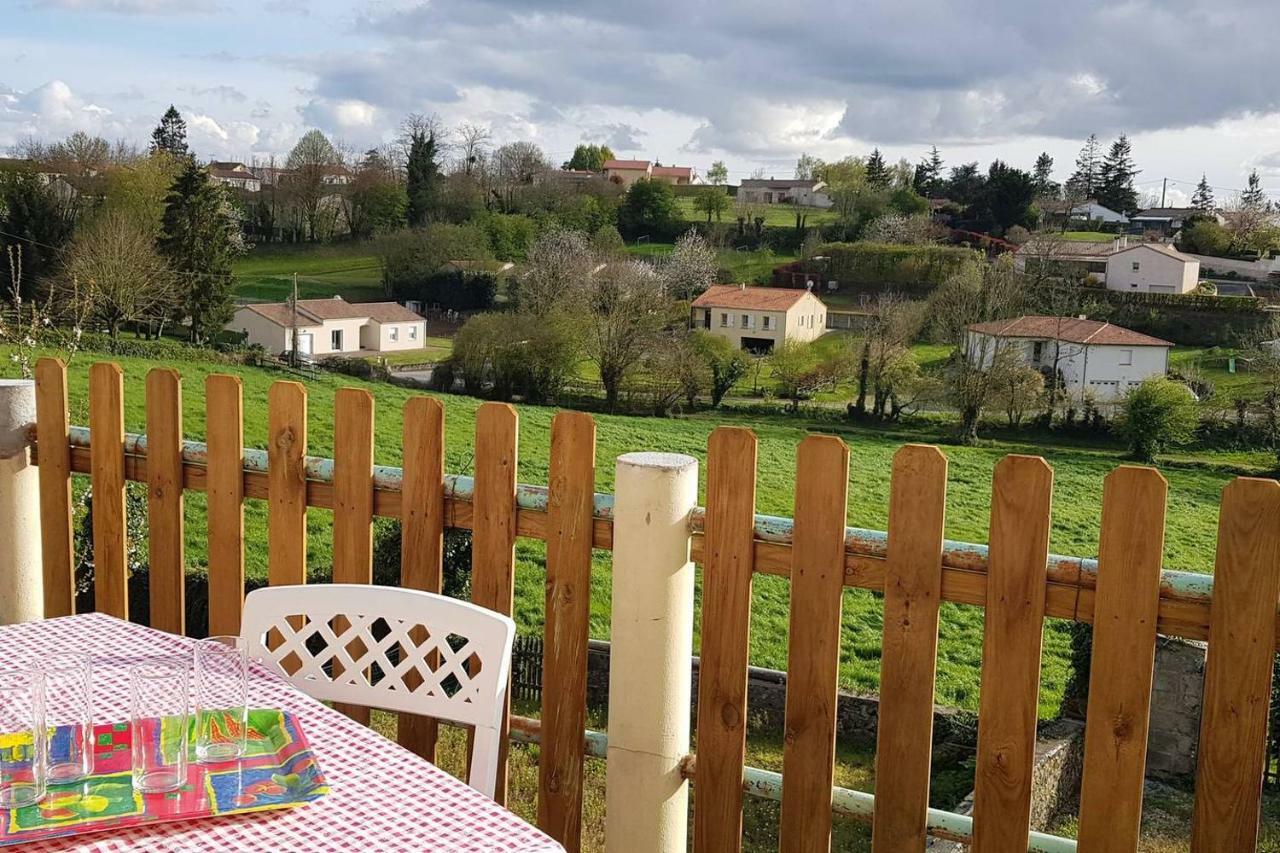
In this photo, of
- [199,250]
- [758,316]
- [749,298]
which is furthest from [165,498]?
[749,298]

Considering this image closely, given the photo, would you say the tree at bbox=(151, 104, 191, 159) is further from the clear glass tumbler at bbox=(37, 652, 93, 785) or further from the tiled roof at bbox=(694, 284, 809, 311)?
the clear glass tumbler at bbox=(37, 652, 93, 785)

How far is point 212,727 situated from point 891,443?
2751 centimetres

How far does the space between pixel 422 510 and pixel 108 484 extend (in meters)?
1.01

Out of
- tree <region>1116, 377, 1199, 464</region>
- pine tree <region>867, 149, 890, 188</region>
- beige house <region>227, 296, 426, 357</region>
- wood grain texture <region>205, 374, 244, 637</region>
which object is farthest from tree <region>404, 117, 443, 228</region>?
wood grain texture <region>205, 374, 244, 637</region>

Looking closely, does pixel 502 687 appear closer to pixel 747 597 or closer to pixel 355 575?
pixel 747 597

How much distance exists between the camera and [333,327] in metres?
40.0

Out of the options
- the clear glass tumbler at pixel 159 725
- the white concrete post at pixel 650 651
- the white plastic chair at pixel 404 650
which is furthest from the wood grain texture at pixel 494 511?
the clear glass tumbler at pixel 159 725

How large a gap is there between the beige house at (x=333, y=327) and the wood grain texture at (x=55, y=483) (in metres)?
34.7

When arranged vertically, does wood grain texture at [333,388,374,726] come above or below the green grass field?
above

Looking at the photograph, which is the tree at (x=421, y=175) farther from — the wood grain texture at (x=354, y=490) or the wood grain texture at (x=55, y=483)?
the wood grain texture at (x=354, y=490)

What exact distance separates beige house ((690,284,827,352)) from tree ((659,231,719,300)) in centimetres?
308

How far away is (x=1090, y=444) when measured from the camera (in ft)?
98.5

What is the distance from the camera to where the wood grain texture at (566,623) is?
230 centimetres

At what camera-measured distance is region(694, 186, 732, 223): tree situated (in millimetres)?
62406
